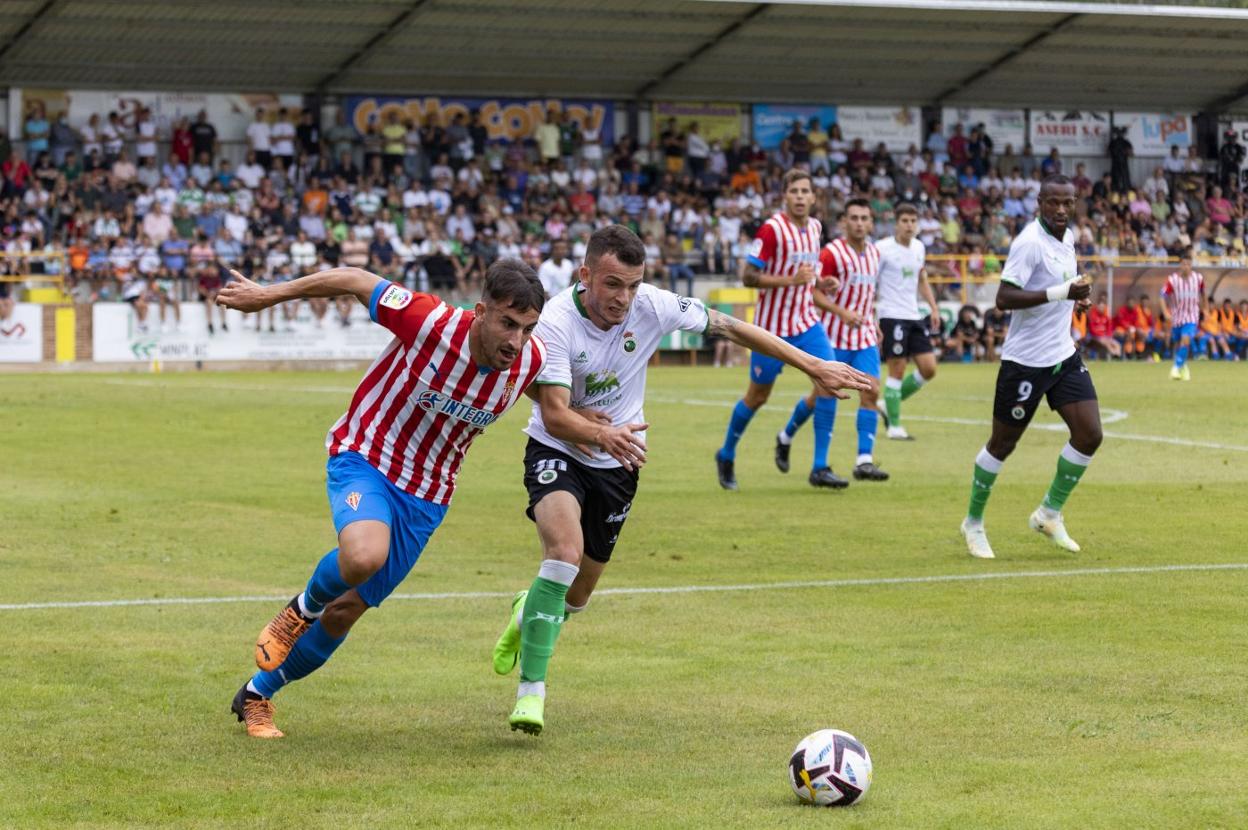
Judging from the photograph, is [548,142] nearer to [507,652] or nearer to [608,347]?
[608,347]

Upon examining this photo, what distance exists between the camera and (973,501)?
455 inches

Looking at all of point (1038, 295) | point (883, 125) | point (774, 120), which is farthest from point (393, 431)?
point (883, 125)

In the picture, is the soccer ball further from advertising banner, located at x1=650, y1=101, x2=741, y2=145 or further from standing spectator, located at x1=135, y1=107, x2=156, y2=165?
advertising banner, located at x1=650, y1=101, x2=741, y2=145

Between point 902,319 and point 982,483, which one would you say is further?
point 902,319

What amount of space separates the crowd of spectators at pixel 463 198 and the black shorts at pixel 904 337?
31.7ft

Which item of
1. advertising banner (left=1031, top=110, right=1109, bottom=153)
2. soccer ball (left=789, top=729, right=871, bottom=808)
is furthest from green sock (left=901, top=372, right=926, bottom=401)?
advertising banner (left=1031, top=110, right=1109, bottom=153)

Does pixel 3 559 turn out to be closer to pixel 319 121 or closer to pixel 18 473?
pixel 18 473

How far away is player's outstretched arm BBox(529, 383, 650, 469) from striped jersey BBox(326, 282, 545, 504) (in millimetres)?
146

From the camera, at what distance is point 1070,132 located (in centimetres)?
5122

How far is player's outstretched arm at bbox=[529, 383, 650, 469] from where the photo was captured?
6.80 meters

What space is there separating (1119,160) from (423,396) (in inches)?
1840

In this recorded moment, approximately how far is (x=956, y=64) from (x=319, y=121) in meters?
16.5

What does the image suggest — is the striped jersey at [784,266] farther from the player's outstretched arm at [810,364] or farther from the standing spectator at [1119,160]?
the standing spectator at [1119,160]

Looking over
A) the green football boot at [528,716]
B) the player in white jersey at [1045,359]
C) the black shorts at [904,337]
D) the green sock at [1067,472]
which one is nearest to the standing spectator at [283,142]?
the black shorts at [904,337]
